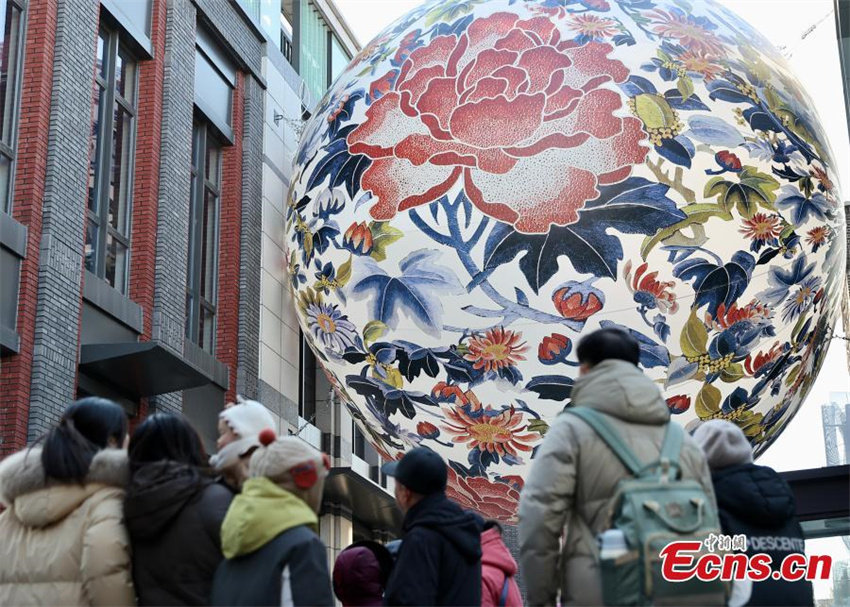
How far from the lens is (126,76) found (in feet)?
53.4

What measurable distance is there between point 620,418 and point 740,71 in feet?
22.0

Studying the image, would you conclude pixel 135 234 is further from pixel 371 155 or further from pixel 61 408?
pixel 371 155

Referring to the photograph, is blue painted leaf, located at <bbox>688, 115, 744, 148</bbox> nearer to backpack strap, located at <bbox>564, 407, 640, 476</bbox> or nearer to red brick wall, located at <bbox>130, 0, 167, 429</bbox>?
backpack strap, located at <bbox>564, 407, 640, 476</bbox>

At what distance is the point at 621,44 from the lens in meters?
10.6

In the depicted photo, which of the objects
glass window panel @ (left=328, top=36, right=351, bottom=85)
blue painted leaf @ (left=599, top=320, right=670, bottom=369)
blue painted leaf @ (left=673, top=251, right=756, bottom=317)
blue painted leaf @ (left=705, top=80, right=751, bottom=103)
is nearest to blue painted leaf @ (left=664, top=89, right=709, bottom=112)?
blue painted leaf @ (left=705, top=80, right=751, bottom=103)

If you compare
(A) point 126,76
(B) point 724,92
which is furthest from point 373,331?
(A) point 126,76

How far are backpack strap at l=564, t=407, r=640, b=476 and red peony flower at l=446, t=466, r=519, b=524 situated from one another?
5859 millimetres

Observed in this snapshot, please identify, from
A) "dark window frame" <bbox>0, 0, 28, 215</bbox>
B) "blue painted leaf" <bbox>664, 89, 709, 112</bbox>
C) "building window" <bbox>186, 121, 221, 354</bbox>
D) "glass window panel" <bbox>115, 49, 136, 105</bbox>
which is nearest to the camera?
"blue painted leaf" <bbox>664, 89, 709, 112</bbox>

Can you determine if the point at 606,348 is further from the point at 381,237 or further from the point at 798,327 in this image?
the point at 798,327

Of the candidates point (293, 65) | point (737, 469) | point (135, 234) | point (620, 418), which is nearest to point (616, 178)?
point (737, 469)

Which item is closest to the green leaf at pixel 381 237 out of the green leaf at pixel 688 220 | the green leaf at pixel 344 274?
the green leaf at pixel 344 274

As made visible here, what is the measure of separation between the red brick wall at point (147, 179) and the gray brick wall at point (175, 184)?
0.08 metres

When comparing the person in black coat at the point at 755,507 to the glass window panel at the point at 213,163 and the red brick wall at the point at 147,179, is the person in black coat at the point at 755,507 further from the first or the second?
the glass window panel at the point at 213,163

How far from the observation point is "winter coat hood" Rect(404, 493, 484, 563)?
593cm
